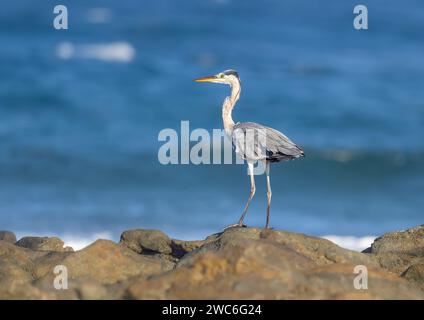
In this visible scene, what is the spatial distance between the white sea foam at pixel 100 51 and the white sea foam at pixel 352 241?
1015 cm

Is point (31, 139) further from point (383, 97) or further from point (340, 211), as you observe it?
point (383, 97)

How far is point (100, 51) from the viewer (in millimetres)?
23781

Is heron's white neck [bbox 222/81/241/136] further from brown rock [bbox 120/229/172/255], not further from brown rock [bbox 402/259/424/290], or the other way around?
brown rock [bbox 402/259/424/290]

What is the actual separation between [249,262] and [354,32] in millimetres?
20438

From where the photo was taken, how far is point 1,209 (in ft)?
51.4

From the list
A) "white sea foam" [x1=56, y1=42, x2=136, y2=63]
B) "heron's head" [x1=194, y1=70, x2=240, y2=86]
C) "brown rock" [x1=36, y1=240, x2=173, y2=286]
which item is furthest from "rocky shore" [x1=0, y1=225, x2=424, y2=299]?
"white sea foam" [x1=56, y1=42, x2=136, y2=63]

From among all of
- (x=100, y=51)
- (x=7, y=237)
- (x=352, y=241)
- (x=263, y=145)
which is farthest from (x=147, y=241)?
(x=100, y=51)

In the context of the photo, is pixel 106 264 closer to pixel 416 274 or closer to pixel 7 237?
pixel 416 274

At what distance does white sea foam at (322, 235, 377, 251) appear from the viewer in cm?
1416

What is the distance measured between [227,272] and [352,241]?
9.06 meters

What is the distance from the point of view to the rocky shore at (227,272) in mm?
5680

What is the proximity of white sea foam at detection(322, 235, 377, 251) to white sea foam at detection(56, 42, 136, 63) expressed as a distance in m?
10.2

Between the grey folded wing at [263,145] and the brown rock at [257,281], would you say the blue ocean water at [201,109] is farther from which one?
the brown rock at [257,281]

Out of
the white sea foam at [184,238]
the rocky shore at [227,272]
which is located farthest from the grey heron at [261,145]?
the white sea foam at [184,238]
